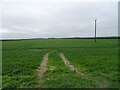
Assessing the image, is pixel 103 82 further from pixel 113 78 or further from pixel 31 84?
pixel 31 84

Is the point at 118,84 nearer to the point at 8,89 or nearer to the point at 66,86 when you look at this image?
the point at 66,86

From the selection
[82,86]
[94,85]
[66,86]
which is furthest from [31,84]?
[94,85]

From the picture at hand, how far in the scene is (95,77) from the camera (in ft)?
18.0

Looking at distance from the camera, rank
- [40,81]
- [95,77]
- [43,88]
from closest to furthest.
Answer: [43,88], [40,81], [95,77]

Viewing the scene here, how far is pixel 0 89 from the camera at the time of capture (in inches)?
177

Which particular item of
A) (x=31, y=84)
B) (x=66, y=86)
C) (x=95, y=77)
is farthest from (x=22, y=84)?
(x=95, y=77)

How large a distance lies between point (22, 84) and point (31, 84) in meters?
0.42

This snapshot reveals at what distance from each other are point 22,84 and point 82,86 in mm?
2730

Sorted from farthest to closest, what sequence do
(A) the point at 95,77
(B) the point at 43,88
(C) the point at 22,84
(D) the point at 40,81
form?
(A) the point at 95,77, (D) the point at 40,81, (C) the point at 22,84, (B) the point at 43,88

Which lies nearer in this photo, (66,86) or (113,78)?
(66,86)

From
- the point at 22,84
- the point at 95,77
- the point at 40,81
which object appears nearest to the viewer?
the point at 22,84

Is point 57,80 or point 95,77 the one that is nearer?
point 57,80

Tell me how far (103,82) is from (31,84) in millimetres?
3378

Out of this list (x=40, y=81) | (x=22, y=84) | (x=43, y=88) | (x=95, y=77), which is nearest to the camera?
(x=43, y=88)
